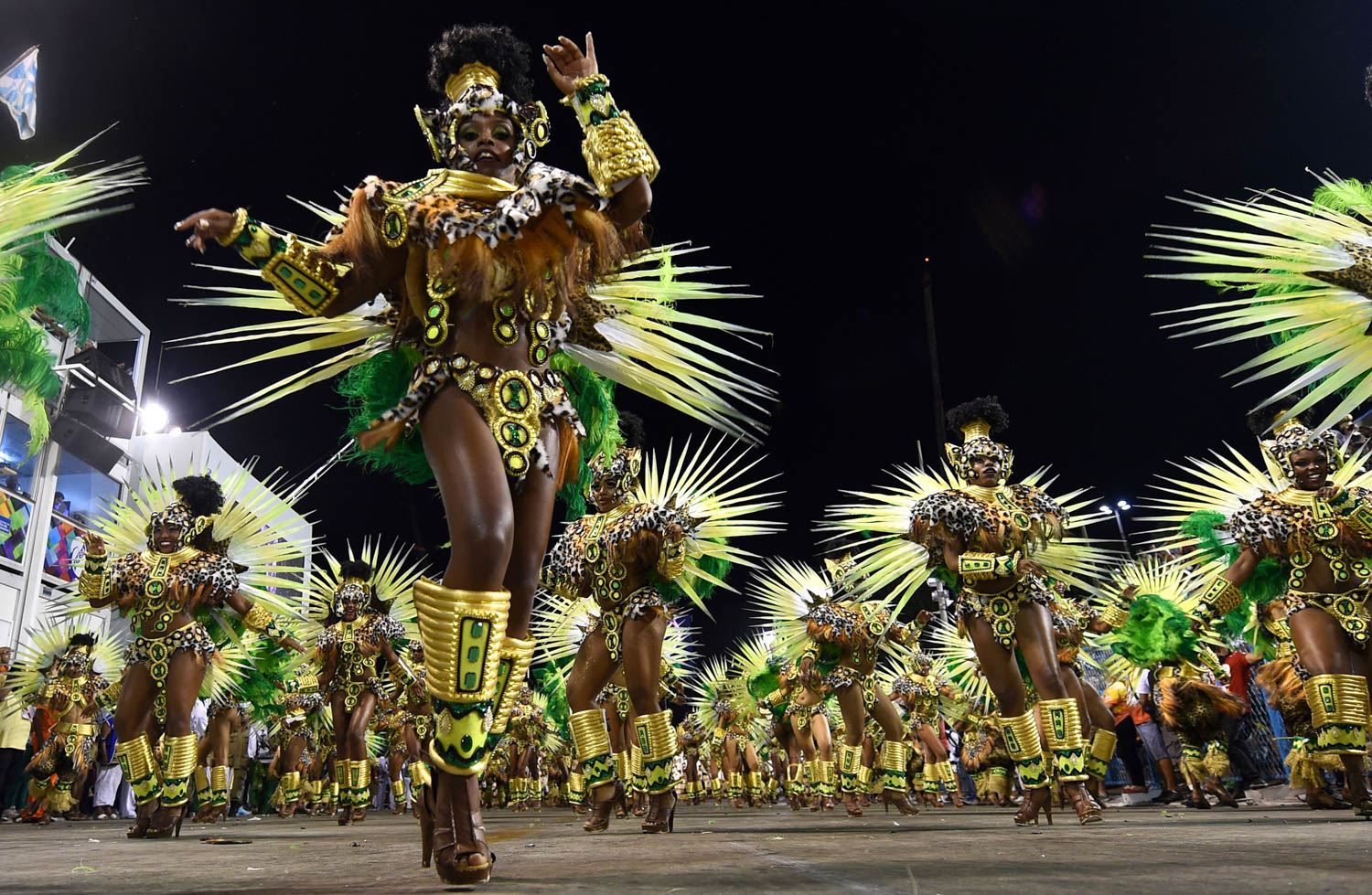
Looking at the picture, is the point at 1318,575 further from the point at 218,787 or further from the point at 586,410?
the point at 218,787

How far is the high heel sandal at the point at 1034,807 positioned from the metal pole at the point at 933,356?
734 inches

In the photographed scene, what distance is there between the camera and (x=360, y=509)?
2448 centimetres

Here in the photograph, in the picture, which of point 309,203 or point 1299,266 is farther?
point 309,203

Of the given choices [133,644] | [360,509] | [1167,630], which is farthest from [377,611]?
[360,509]

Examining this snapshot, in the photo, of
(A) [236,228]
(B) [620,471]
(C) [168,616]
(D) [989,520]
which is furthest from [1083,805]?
(C) [168,616]

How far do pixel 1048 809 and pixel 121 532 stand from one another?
260 inches

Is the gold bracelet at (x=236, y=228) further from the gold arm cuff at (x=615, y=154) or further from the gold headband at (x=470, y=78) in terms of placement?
the gold arm cuff at (x=615, y=154)

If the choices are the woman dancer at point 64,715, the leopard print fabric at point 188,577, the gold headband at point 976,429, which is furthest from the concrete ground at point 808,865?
the woman dancer at point 64,715

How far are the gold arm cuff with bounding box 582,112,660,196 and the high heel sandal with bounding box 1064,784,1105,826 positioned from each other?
389 cm

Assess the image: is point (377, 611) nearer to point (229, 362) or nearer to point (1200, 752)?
point (229, 362)

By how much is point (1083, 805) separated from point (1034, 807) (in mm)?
347

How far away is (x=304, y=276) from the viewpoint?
9.11 ft

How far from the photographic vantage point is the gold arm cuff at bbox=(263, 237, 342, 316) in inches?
108

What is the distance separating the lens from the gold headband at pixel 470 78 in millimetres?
3160
